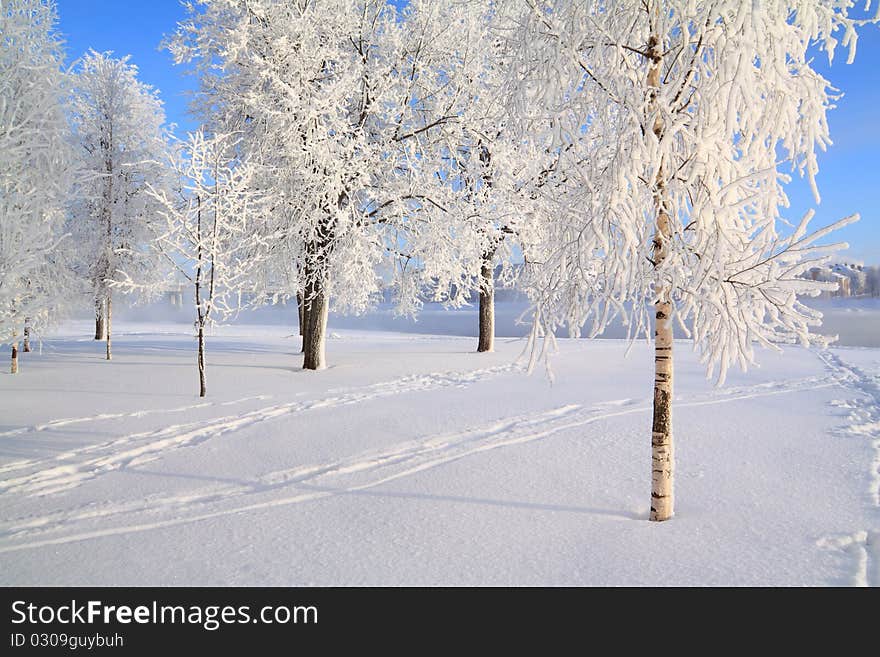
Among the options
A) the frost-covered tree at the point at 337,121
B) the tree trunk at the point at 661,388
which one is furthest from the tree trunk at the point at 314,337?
the tree trunk at the point at 661,388

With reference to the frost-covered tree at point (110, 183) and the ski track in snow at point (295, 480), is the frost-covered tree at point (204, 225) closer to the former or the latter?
the ski track in snow at point (295, 480)

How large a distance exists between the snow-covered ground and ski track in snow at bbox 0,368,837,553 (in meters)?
0.03

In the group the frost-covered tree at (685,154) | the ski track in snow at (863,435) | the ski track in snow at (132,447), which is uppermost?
the frost-covered tree at (685,154)

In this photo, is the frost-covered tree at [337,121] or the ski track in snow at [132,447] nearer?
the ski track in snow at [132,447]

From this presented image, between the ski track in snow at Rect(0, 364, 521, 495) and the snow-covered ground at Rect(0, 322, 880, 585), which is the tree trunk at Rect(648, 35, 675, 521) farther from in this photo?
the ski track in snow at Rect(0, 364, 521, 495)

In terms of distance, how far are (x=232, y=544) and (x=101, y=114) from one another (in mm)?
19043

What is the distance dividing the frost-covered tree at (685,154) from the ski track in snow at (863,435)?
1.35 meters

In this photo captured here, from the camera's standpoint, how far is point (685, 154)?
14.8ft

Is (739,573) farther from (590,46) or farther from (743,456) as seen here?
(590,46)

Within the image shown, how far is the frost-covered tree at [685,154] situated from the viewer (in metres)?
4.22

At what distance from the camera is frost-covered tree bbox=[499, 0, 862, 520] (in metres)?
4.22

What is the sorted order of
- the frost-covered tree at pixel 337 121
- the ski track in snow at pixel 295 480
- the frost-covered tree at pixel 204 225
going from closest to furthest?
the ski track in snow at pixel 295 480, the frost-covered tree at pixel 204 225, the frost-covered tree at pixel 337 121

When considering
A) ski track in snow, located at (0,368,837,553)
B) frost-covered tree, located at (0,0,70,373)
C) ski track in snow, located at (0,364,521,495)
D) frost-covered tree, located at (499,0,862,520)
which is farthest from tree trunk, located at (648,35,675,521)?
frost-covered tree, located at (0,0,70,373)
